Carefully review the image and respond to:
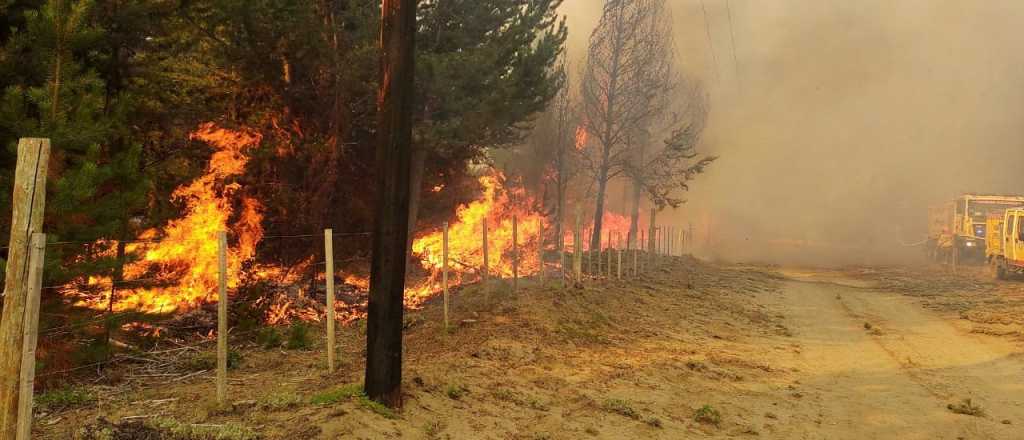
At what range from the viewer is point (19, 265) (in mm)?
4910

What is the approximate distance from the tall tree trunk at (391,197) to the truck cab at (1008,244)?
27.3 meters

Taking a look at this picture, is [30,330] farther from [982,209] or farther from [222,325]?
[982,209]

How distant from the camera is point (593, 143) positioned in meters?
43.4

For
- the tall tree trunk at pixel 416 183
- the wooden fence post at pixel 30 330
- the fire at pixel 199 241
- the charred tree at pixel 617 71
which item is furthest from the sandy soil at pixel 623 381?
the charred tree at pixel 617 71

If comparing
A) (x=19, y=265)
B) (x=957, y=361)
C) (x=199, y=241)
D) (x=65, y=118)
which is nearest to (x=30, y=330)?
(x=19, y=265)

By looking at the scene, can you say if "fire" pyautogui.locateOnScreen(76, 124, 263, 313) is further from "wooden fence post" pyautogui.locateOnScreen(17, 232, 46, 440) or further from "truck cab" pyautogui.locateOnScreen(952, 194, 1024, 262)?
"truck cab" pyautogui.locateOnScreen(952, 194, 1024, 262)

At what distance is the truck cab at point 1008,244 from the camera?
1009 inches

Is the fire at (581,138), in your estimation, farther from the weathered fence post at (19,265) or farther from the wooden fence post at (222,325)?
the weathered fence post at (19,265)

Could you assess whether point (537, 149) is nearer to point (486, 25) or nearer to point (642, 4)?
point (642, 4)

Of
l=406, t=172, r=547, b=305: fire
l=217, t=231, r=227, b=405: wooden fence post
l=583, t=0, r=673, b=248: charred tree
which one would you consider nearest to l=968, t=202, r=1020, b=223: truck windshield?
l=583, t=0, r=673, b=248: charred tree

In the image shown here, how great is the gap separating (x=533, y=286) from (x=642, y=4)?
22379 mm

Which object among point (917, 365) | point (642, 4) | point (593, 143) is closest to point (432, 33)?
point (917, 365)

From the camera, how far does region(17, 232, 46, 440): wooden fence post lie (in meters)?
4.94

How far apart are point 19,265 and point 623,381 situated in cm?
789
